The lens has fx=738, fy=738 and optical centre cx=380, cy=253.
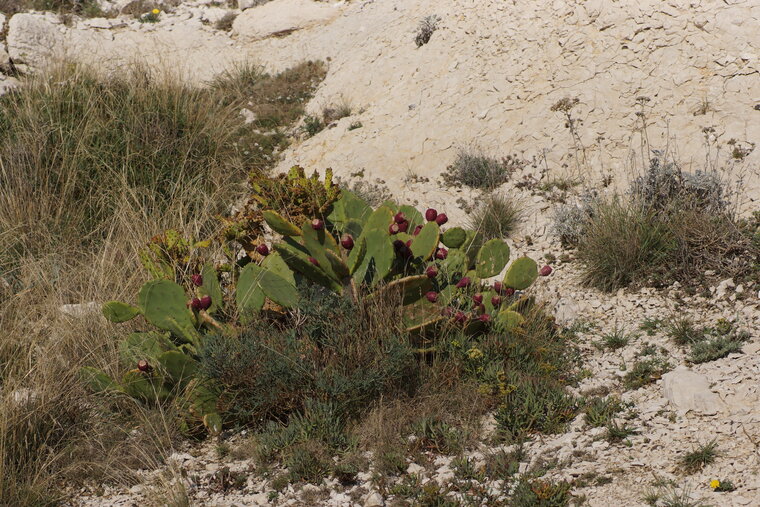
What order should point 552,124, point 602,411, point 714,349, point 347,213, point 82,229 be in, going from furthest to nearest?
point 552,124, point 82,229, point 347,213, point 714,349, point 602,411

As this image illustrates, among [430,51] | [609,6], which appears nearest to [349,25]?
[430,51]

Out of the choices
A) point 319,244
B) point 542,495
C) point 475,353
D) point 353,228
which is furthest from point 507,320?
point 542,495

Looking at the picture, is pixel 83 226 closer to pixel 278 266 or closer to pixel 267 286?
pixel 278 266

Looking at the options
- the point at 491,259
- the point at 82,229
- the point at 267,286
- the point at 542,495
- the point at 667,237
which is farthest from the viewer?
the point at 82,229

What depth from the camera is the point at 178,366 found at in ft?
13.0

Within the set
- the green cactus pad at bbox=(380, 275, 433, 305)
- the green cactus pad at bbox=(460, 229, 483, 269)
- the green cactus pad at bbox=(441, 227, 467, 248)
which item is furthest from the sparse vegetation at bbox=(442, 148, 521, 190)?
the green cactus pad at bbox=(380, 275, 433, 305)

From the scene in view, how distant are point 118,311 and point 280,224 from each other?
1074mm

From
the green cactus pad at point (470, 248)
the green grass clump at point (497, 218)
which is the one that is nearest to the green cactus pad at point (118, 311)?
the green cactus pad at point (470, 248)

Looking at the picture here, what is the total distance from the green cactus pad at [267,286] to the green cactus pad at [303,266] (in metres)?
0.10

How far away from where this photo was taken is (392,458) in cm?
352

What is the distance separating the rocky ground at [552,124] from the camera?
344 cm

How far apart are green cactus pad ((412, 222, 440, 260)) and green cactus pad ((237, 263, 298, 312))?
2.48ft

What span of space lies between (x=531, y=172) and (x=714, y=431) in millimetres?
3352

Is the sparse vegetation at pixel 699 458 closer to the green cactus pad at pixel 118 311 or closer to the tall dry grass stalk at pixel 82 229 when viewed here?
the tall dry grass stalk at pixel 82 229
